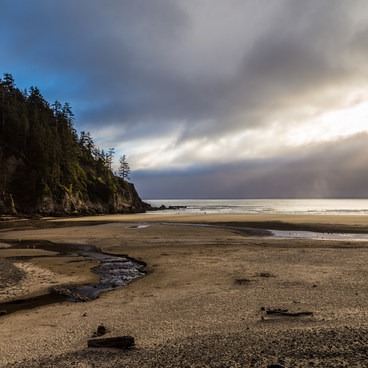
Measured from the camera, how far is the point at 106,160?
155250 mm

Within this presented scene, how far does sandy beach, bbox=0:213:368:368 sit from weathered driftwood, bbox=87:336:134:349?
0.24 m

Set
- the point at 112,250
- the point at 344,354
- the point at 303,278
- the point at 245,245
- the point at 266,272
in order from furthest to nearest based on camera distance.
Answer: the point at 245,245 → the point at 112,250 → the point at 266,272 → the point at 303,278 → the point at 344,354

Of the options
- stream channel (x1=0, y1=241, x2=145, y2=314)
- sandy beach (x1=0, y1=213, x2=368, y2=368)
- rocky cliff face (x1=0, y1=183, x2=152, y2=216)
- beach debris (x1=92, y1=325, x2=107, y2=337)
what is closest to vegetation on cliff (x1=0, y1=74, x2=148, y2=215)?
rocky cliff face (x1=0, y1=183, x2=152, y2=216)

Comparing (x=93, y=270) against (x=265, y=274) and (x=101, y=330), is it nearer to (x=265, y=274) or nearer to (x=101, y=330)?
(x=265, y=274)

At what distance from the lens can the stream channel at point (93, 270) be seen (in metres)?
14.9

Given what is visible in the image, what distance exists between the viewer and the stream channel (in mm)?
14910

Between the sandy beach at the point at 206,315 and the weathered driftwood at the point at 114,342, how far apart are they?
241 mm

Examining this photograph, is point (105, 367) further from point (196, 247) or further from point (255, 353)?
point (196, 247)

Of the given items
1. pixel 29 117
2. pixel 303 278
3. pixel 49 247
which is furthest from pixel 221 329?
pixel 29 117

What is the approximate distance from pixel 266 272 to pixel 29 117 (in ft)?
340

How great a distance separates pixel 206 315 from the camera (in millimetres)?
12227

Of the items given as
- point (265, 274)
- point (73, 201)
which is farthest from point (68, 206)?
point (265, 274)

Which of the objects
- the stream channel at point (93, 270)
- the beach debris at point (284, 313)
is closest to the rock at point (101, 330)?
the stream channel at point (93, 270)

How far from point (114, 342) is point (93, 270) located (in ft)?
42.7
